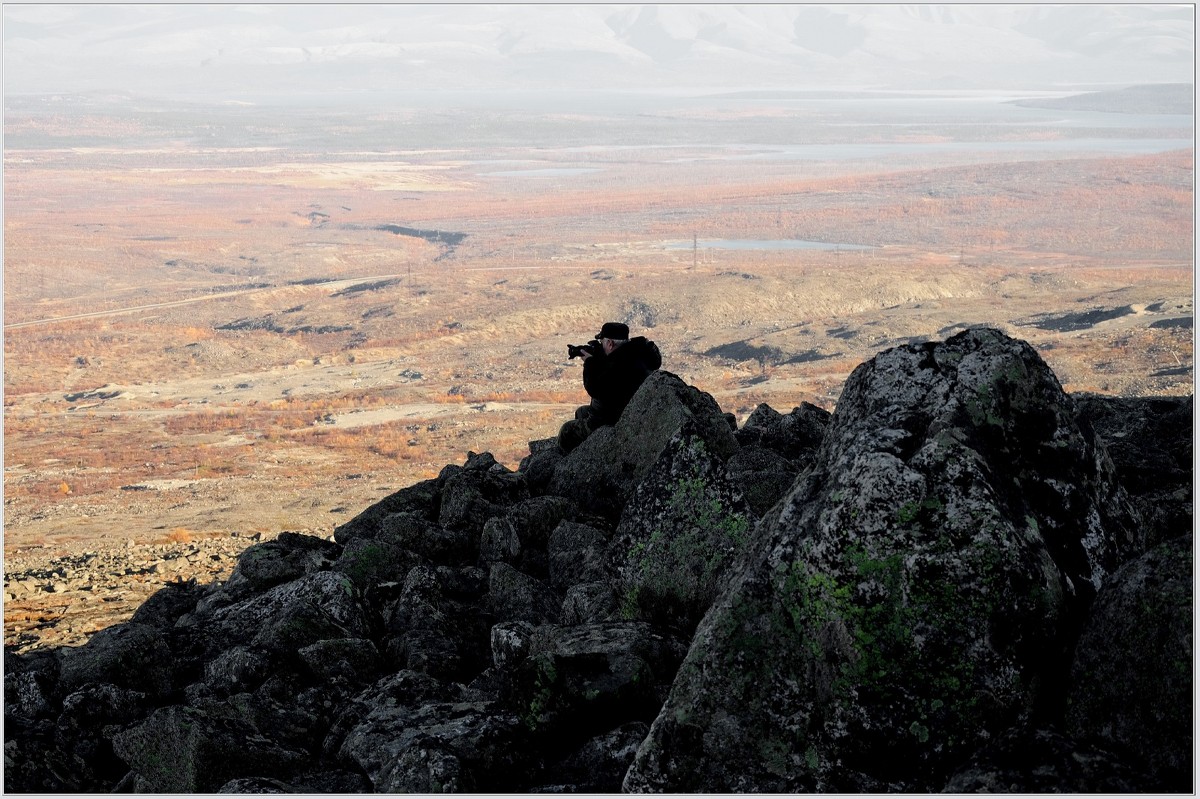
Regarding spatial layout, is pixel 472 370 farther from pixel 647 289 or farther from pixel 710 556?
pixel 710 556

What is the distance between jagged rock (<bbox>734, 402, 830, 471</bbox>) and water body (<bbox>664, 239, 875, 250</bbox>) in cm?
10517

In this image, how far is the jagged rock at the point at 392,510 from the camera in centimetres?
1357

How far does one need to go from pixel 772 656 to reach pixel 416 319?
80321mm

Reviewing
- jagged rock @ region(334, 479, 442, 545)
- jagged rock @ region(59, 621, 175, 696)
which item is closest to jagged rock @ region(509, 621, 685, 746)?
jagged rock @ region(59, 621, 175, 696)

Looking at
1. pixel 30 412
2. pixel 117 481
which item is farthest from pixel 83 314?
pixel 117 481

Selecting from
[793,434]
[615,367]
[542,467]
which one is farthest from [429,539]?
[793,434]

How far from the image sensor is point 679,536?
861 centimetres

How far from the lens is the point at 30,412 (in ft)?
201

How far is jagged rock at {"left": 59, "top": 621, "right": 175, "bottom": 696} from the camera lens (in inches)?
356

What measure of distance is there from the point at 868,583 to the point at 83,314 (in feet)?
313

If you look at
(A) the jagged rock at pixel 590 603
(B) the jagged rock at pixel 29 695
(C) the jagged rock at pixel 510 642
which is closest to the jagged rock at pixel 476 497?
(A) the jagged rock at pixel 590 603

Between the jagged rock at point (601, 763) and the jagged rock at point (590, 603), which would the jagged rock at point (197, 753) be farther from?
the jagged rock at point (590, 603)

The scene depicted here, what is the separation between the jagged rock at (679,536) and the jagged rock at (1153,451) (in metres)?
2.59

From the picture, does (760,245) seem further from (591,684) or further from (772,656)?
(772,656)
